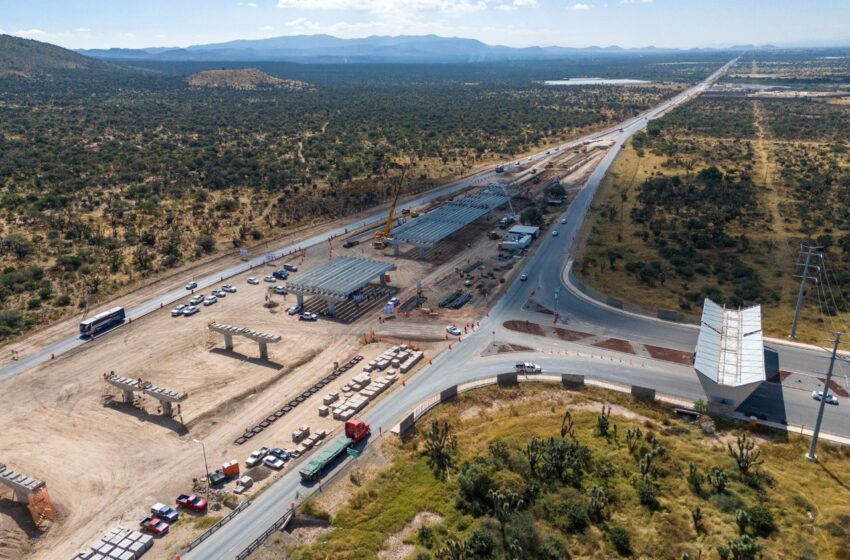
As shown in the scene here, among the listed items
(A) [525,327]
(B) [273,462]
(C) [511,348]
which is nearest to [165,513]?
(B) [273,462]

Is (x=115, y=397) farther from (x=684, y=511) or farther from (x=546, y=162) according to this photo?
(x=546, y=162)

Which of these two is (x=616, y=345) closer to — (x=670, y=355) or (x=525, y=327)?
(x=670, y=355)

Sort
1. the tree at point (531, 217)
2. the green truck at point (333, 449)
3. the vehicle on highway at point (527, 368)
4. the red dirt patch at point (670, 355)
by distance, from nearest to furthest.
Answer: the green truck at point (333, 449)
the vehicle on highway at point (527, 368)
the red dirt patch at point (670, 355)
the tree at point (531, 217)

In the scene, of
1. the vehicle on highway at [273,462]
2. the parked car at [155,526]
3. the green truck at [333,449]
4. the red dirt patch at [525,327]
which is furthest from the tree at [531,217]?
the parked car at [155,526]

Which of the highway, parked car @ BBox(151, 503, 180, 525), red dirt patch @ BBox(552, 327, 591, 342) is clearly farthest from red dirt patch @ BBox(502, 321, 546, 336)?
parked car @ BBox(151, 503, 180, 525)

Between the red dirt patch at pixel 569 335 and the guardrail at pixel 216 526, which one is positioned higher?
the red dirt patch at pixel 569 335

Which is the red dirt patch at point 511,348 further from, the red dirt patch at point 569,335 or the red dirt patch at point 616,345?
the red dirt patch at point 616,345
